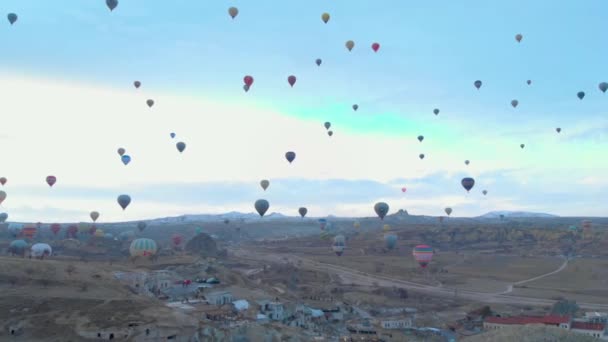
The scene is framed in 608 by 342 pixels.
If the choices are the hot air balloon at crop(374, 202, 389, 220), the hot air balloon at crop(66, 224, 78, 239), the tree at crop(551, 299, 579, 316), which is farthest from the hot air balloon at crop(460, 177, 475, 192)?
the hot air balloon at crop(66, 224, 78, 239)

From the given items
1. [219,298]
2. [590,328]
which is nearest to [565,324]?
[590,328]

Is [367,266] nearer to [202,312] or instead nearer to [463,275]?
[463,275]

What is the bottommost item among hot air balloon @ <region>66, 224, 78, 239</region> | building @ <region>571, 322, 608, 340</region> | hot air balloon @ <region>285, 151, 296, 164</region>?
building @ <region>571, 322, 608, 340</region>

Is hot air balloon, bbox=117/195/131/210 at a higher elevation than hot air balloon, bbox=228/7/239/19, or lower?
lower

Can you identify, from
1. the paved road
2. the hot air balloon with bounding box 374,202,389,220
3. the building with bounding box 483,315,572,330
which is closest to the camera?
the building with bounding box 483,315,572,330

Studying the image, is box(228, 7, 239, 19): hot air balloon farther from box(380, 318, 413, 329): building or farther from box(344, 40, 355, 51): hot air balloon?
box(380, 318, 413, 329): building

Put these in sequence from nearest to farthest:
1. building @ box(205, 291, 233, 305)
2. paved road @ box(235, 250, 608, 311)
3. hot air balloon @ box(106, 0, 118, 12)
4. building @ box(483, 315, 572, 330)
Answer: building @ box(483, 315, 572, 330)
building @ box(205, 291, 233, 305)
hot air balloon @ box(106, 0, 118, 12)
paved road @ box(235, 250, 608, 311)

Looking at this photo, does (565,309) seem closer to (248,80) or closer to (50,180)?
(248,80)

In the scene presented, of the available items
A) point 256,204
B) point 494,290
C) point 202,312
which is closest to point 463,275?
point 494,290
